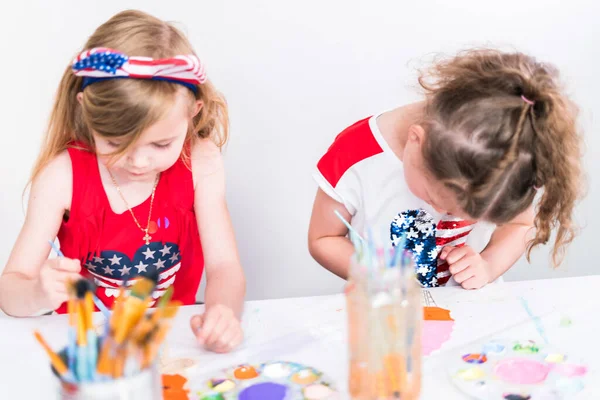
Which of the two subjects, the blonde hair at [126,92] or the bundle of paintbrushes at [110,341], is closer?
the bundle of paintbrushes at [110,341]

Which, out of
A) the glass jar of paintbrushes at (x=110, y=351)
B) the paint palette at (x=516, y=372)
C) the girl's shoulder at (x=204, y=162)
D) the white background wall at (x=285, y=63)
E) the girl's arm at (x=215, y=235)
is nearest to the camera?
the glass jar of paintbrushes at (x=110, y=351)

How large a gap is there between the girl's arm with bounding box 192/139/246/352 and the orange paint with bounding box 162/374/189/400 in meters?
0.14

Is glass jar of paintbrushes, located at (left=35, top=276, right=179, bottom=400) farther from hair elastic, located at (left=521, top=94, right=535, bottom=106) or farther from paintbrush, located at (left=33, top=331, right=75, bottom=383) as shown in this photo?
hair elastic, located at (left=521, top=94, right=535, bottom=106)

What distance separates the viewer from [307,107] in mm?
1407

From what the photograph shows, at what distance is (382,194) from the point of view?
109cm

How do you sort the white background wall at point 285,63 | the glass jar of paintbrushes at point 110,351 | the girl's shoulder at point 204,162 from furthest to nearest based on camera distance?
the white background wall at point 285,63 → the girl's shoulder at point 204,162 → the glass jar of paintbrushes at point 110,351

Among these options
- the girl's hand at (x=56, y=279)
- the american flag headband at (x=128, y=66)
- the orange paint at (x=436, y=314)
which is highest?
the american flag headband at (x=128, y=66)

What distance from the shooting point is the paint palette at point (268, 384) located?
680 millimetres

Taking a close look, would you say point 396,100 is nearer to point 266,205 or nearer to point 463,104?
point 266,205

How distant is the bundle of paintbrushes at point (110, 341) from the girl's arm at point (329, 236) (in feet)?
1.83

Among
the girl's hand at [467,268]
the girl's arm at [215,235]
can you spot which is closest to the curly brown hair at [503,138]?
the girl's hand at [467,268]

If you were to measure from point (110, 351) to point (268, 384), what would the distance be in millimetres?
228

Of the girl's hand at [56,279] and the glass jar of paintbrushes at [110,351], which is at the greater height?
the glass jar of paintbrushes at [110,351]

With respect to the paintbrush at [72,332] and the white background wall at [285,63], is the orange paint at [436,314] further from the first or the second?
the white background wall at [285,63]
